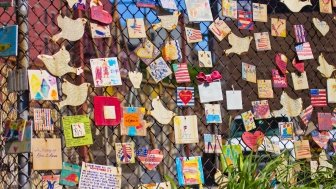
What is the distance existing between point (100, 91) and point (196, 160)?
731mm

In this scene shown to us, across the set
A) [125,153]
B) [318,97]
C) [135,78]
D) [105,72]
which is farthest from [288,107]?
[105,72]

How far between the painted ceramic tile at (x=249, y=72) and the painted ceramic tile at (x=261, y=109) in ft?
0.50

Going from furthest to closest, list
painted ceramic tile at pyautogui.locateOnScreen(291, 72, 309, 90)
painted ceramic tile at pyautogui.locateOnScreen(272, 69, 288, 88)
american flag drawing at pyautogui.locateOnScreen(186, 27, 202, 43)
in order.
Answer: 1. painted ceramic tile at pyautogui.locateOnScreen(291, 72, 309, 90)
2. painted ceramic tile at pyautogui.locateOnScreen(272, 69, 288, 88)
3. american flag drawing at pyautogui.locateOnScreen(186, 27, 202, 43)

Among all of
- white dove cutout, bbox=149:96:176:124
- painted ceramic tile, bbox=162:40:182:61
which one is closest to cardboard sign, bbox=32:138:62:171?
white dove cutout, bbox=149:96:176:124

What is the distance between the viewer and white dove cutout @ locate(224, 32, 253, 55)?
406 cm

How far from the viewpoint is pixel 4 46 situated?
3.29 m

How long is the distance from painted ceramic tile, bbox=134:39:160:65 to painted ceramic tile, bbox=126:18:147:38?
5 centimetres

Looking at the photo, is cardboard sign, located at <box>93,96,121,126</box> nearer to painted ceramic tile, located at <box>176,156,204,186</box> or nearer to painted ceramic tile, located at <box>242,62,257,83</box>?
painted ceramic tile, located at <box>176,156,204,186</box>

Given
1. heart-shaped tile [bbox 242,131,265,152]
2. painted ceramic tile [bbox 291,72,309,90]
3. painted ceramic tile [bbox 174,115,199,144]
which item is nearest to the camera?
painted ceramic tile [bbox 174,115,199,144]

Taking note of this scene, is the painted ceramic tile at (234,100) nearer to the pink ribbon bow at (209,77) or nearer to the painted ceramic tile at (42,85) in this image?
the pink ribbon bow at (209,77)

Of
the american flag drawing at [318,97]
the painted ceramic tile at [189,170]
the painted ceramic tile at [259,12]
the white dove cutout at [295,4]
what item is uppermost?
the white dove cutout at [295,4]

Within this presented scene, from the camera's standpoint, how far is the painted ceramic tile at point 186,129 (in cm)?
375

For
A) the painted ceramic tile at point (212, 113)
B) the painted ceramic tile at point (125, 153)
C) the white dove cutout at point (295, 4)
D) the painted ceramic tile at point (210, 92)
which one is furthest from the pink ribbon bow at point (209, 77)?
the white dove cutout at point (295, 4)

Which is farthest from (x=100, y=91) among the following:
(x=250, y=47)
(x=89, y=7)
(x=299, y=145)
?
(x=299, y=145)
